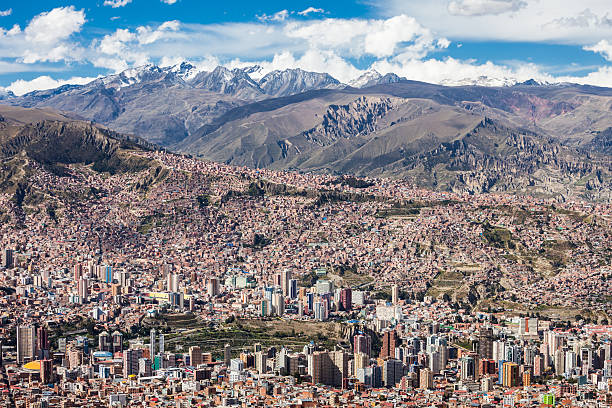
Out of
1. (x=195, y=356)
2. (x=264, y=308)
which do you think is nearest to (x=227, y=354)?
(x=195, y=356)

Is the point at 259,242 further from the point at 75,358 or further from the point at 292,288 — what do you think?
the point at 75,358

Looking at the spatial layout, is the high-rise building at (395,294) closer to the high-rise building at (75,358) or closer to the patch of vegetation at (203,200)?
the high-rise building at (75,358)

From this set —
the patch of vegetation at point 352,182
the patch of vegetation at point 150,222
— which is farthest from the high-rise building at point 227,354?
the patch of vegetation at point 352,182

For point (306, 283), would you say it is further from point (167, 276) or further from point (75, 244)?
point (75, 244)

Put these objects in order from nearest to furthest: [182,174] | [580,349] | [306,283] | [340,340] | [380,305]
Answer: [580,349], [340,340], [380,305], [306,283], [182,174]

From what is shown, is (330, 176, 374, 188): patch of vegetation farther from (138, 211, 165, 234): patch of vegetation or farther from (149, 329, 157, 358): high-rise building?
(149, 329, 157, 358): high-rise building

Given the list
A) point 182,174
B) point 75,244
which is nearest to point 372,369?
point 75,244
